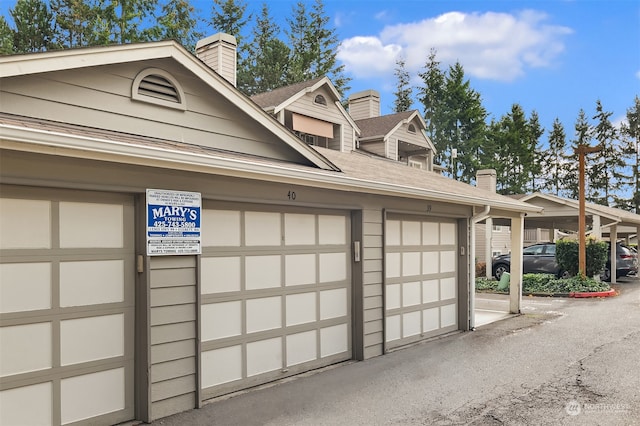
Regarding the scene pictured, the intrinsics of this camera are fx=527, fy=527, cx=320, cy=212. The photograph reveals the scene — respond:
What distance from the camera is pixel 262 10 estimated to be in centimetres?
3178

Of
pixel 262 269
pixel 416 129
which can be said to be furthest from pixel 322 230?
pixel 416 129

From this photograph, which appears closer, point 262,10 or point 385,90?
point 262,10

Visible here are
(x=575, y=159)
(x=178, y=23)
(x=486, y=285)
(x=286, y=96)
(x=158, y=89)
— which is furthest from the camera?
(x=575, y=159)

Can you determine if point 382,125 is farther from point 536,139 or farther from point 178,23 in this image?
point 536,139

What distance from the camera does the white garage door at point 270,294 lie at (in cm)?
551

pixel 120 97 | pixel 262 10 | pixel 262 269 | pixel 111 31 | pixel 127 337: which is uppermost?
pixel 262 10

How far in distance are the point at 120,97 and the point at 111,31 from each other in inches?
812

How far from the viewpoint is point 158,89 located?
5.76 m

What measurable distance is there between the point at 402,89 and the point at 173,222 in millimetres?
40002

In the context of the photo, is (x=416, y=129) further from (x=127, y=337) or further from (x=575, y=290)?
(x=127, y=337)

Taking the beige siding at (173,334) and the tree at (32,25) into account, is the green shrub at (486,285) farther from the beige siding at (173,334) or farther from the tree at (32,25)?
the tree at (32,25)

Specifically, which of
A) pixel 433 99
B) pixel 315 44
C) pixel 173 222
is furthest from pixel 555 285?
pixel 433 99

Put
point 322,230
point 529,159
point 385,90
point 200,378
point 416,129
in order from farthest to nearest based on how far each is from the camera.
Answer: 1. point 385,90
2. point 529,159
3. point 416,129
4. point 322,230
5. point 200,378

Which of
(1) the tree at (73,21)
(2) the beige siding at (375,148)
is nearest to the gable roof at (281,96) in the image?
(2) the beige siding at (375,148)
